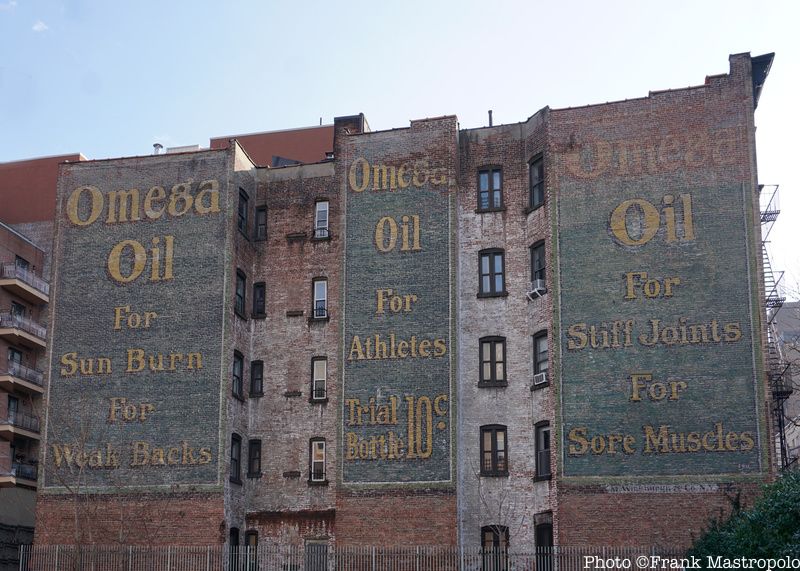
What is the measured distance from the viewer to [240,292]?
156 ft

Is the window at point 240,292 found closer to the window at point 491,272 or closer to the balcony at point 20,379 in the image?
the window at point 491,272

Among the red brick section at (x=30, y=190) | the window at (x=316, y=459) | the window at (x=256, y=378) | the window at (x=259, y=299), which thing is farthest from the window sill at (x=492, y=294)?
the red brick section at (x=30, y=190)

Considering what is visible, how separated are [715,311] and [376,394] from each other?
1385 cm

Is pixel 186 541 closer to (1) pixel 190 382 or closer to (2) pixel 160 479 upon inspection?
(2) pixel 160 479

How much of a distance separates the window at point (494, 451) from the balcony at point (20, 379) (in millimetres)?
23138

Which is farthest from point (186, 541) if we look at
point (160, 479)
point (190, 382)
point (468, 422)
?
point (468, 422)

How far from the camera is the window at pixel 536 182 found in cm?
4550

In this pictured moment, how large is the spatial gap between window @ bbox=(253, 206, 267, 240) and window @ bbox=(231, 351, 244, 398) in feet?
18.8

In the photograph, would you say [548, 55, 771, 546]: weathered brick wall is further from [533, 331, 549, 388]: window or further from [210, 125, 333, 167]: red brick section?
[210, 125, 333, 167]: red brick section

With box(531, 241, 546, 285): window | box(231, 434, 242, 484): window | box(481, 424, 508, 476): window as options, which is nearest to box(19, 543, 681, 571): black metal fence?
box(231, 434, 242, 484): window

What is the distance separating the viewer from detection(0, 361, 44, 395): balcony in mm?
53906

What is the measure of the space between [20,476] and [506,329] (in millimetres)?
25507

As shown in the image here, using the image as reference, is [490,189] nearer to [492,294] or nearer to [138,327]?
[492,294]

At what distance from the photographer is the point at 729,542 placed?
3070 centimetres
